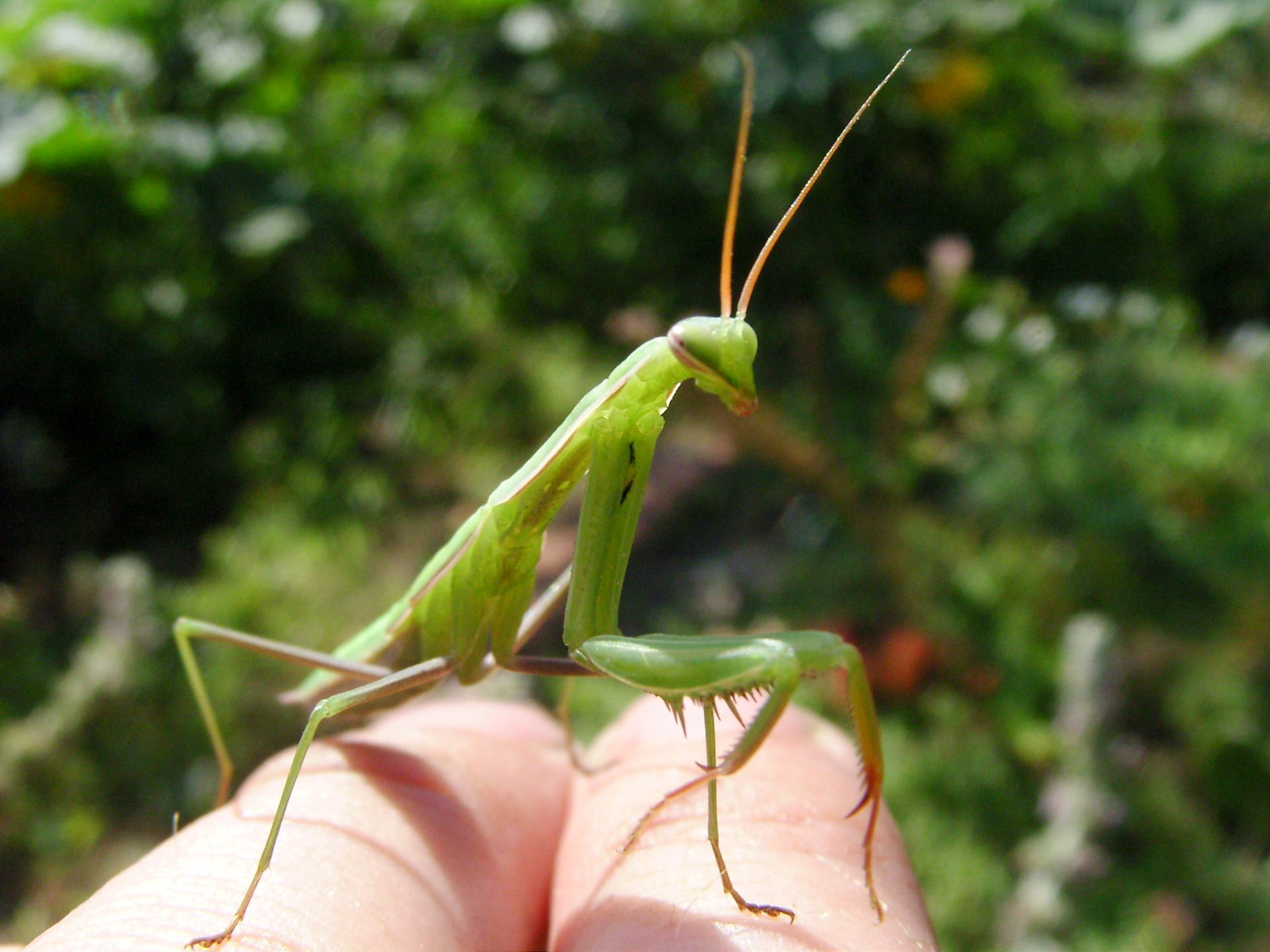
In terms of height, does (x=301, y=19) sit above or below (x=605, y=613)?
above

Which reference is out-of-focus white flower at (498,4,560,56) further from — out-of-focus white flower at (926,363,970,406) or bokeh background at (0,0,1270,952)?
out-of-focus white flower at (926,363,970,406)

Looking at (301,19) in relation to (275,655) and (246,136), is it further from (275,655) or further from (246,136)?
(275,655)

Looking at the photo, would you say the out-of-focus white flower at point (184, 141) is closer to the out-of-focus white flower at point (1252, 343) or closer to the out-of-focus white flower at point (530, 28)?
the out-of-focus white flower at point (530, 28)

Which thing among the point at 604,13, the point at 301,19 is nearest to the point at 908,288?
the point at 604,13

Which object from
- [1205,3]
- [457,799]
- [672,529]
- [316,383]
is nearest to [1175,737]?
[672,529]

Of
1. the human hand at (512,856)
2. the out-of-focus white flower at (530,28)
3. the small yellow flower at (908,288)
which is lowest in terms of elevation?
the human hand at (512,856)

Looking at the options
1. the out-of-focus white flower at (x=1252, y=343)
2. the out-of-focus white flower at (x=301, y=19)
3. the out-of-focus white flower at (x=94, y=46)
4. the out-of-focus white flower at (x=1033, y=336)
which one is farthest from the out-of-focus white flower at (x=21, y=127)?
the out-of-focus white flower at (x=1252, y=343)

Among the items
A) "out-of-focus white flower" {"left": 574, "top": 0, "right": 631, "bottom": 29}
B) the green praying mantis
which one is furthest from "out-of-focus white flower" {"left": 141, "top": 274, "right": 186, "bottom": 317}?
the green praying mantis
